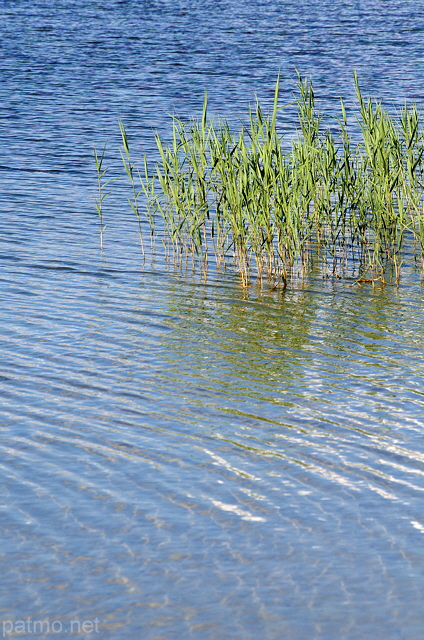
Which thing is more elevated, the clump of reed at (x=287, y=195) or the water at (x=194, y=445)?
the clump of reed at (x=287, y=195)

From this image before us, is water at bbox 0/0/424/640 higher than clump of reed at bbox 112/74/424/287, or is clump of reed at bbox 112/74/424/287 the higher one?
clump of reed at bbox 112/74/424/287

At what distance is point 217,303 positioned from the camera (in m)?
8.84

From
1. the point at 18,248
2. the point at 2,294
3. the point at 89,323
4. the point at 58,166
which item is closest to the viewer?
the point at 89,323

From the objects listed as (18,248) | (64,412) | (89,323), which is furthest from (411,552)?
(18,248)

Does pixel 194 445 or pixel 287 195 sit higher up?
pixel 287 195

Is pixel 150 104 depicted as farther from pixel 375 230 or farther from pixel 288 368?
pixel 288 368

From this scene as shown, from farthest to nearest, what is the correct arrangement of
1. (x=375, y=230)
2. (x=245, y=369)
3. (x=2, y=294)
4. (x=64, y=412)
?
(x=375, y=230)
(x=2, y=294)
(x=245, y=369)
(x=64, y=412)

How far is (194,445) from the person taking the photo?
5.55 m

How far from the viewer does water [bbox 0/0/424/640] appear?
405 centimetres

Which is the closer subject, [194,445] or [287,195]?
[194,445]

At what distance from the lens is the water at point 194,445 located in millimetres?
4051

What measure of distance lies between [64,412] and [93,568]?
186cm

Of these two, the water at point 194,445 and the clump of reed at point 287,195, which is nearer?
the water at point 194,445

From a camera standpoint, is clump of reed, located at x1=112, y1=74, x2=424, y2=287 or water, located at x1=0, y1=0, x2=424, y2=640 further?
clump of reed, located at x1=112, y1=74, x2=424, y2=287
